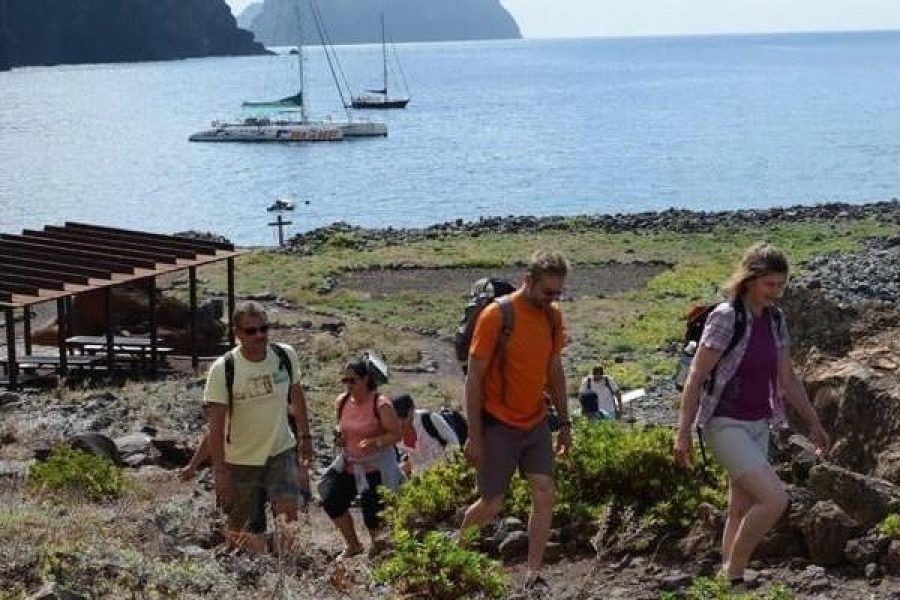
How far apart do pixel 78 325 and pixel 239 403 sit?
17627 mm

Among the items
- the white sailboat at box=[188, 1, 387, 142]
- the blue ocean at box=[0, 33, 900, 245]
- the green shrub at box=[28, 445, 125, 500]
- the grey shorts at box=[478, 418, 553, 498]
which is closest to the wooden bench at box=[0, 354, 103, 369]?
the green shrub at box=[28, 445, 125, 500]

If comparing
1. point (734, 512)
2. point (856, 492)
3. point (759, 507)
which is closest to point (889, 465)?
point (856, 492)

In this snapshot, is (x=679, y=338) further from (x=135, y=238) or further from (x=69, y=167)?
(x=69, y=167)

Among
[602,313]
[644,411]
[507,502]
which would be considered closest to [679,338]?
[602,313]

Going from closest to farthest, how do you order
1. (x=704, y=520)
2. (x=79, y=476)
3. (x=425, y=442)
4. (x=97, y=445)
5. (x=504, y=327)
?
1. (x=504, y=327)
2. (x=704, y=520)
3. (x=79, y=476)
4. (x=425, y=442)
5. (x=97, y=445)

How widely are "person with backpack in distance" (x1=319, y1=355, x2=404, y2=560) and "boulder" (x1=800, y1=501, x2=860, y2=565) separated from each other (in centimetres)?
282

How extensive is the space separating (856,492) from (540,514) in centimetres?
174

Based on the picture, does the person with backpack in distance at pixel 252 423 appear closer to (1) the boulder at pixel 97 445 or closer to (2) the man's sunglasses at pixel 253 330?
(2) the man's sunglasses at pixel 253 330

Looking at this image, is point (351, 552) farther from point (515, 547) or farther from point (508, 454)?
point (508, 454)

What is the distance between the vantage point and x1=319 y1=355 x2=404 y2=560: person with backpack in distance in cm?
938

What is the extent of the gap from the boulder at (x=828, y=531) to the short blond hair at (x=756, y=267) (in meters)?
1.38

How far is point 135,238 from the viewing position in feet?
76.7

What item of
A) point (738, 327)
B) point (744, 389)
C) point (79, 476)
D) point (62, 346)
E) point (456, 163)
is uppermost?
point (738, 327)

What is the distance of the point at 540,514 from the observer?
796 centimetres
